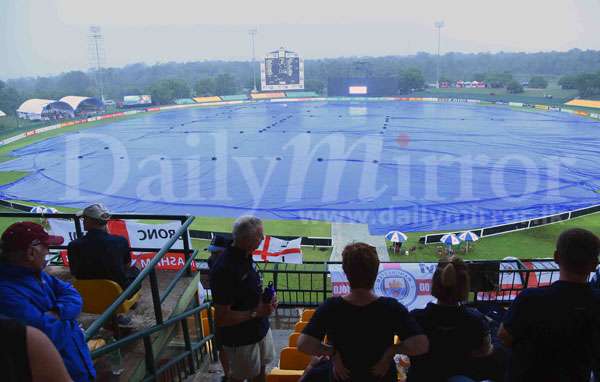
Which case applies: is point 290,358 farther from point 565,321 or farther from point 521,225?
point 521,225

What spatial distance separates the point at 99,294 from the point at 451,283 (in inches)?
116

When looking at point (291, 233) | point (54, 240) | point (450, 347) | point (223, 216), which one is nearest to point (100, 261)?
A: point (54, 240)

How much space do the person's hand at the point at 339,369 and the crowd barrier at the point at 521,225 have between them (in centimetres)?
1559

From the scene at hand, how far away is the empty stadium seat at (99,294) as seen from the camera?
3830 millimetres

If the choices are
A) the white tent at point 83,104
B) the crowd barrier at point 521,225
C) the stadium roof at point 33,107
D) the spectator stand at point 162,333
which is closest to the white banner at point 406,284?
the spectator stand at point 162,333

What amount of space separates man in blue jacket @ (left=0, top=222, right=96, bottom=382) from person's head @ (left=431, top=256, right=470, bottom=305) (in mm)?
2098

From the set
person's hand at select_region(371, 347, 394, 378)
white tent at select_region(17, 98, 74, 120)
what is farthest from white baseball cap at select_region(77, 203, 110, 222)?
white tent at select_region(17, 98, 74, 120)

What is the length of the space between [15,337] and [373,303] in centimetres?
177

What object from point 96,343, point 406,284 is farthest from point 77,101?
point 96,343

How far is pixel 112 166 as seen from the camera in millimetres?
34719

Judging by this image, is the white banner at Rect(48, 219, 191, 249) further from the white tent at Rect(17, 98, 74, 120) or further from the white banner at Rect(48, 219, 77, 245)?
the white tent at Rect(17, 98, 74, 120)

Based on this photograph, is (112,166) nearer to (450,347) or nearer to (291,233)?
(291,233)

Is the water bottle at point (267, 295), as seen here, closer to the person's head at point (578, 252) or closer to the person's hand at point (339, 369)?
the person's hand at point (339, 369)

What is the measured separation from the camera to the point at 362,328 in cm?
259
